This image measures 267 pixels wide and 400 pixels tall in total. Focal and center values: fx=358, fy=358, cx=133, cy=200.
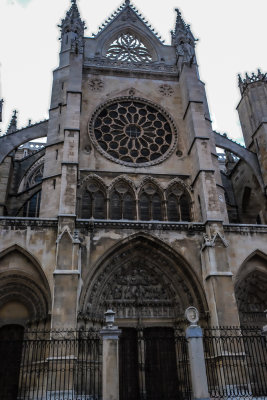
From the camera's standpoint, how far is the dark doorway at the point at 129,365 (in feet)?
36.5

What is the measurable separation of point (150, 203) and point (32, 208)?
5.94 m

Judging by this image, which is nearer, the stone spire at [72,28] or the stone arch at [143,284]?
the stone arch at [143,284]

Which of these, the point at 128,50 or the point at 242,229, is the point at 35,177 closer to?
the point at 128,50

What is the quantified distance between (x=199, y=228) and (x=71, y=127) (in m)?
6.39

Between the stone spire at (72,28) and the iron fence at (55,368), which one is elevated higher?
the stone spire at (72,28)

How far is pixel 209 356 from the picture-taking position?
433 inches

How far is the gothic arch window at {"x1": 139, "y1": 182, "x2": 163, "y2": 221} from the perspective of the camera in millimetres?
14453

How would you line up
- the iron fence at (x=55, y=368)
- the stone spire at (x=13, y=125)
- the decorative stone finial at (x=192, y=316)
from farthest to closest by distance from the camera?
the stone spire at (x=13, y=125), the iron fence at (x=55, y=368), the decorative stone finial at (x=192, y=316)

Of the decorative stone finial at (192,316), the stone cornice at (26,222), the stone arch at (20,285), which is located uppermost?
the stone cornice at (26,222)

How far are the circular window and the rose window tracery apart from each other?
12.5 ft

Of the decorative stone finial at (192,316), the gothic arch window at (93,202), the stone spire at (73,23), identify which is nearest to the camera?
the decorative stone finial at (192,316)

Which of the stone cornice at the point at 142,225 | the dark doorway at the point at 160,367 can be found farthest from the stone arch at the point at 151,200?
the dark doorway at the point at 160,367

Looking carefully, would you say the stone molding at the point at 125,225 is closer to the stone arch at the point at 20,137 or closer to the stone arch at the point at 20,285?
the stone arch at the point at 20,285

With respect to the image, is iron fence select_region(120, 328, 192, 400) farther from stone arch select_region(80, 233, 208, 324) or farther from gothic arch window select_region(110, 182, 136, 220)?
gothic arch window select_region(110, 182, 136, 220)
